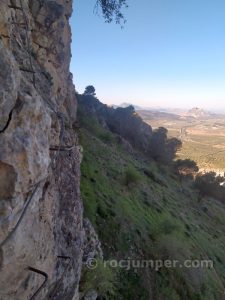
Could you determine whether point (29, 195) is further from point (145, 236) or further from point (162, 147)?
point (162, 147)

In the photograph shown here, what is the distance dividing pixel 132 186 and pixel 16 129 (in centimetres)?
3092

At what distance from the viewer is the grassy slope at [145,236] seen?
20.5 meters

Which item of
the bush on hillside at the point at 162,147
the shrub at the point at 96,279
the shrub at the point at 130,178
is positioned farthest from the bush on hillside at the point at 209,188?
the shrub at the point at 96,279

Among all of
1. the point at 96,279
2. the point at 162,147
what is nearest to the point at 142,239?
the point at 96,279

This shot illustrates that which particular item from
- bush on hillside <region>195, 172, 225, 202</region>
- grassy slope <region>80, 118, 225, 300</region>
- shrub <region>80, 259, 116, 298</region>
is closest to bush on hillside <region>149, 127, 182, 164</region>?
bush on hillside <region>195, 172, 225, 202</region>

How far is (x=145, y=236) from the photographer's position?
83.3 ft

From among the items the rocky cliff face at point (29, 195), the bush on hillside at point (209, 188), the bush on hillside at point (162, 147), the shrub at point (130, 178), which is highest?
the rocky cliff face at point (29, 195)

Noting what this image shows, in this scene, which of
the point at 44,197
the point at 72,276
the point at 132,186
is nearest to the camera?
the point at 44,197

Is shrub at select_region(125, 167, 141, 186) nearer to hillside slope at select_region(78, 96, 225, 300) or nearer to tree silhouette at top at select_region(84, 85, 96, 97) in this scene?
hillside slope at select_region(78, 96, 225, 300)

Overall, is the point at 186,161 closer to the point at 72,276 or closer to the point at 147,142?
the point at 147,142

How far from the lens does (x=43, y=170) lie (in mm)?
6465

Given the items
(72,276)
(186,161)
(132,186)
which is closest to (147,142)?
(186,161)

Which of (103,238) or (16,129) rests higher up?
(16,129)

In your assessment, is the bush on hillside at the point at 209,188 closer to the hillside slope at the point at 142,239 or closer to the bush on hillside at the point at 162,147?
the bush on hillside at the point at 162,147
